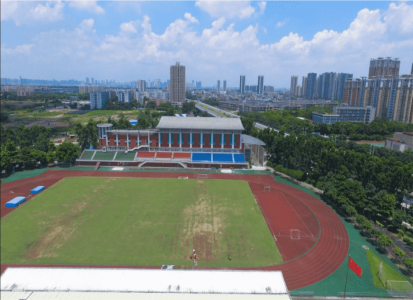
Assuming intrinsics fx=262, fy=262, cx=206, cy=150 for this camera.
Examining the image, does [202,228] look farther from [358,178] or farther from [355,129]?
[355,129]

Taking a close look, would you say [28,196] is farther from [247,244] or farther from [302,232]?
[302,232]

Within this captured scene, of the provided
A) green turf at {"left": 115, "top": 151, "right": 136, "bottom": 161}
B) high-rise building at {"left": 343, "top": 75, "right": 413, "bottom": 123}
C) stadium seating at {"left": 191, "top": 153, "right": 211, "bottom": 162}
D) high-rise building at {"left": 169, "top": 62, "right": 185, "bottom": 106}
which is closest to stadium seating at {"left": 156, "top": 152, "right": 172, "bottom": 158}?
stadium seating at {"left": 191, "top": 153, "right": 211, "bottom": 162}

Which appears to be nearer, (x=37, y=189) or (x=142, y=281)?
(x=142, y=281)

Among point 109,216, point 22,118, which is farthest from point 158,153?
point 22,118

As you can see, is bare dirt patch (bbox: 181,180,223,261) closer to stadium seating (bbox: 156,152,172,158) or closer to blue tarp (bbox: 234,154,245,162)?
blue tarp (bbox: 234,154,245,162)

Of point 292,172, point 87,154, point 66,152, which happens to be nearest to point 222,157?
point 292,172

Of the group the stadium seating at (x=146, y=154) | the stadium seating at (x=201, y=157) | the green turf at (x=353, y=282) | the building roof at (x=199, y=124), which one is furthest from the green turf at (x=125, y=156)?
the green turf at (x=353, y=282)
